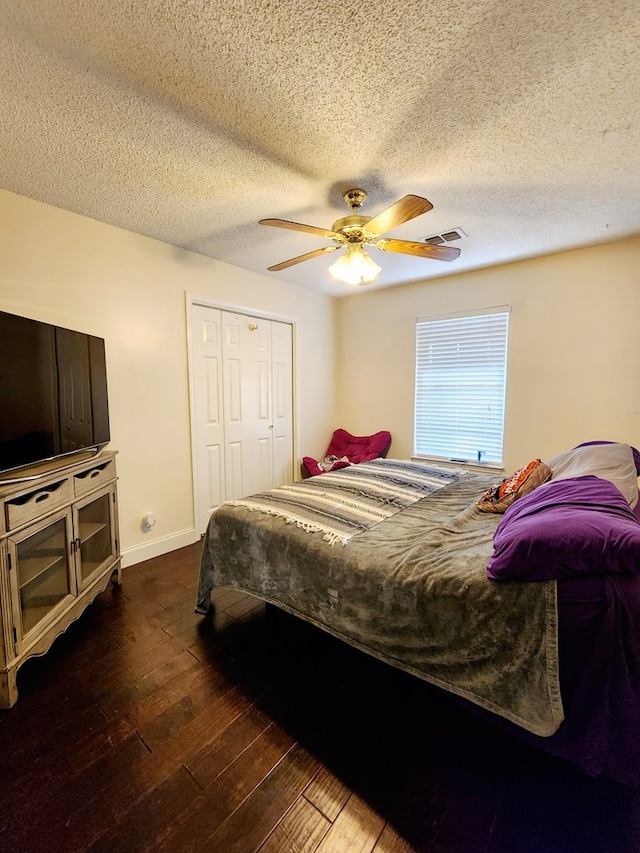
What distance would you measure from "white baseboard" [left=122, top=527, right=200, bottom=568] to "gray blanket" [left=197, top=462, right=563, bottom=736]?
1.04 meters

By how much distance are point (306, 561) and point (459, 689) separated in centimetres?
76

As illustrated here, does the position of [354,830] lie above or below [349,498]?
below

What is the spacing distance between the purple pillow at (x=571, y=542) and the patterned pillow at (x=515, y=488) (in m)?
0.57

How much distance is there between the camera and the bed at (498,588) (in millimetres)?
998

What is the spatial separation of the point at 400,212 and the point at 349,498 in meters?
1.57

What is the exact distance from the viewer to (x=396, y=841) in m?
1.06

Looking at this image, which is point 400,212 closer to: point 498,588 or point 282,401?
point 498,588

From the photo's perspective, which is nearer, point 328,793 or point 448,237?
point 328,793

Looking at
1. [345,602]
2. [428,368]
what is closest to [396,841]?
[345,602]

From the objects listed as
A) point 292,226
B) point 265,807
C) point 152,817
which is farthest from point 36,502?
point 292,226

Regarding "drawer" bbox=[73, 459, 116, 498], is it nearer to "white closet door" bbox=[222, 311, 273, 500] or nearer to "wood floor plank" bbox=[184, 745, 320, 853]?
"white closet door" bbox=[222, 311, 273, 500]

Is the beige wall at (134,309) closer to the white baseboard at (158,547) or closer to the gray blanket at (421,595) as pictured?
the white baseboard at (158,547)

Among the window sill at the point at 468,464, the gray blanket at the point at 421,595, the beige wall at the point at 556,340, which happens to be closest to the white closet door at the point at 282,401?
the beige wall at the point at 556,340

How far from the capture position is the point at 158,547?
301 centimetres
